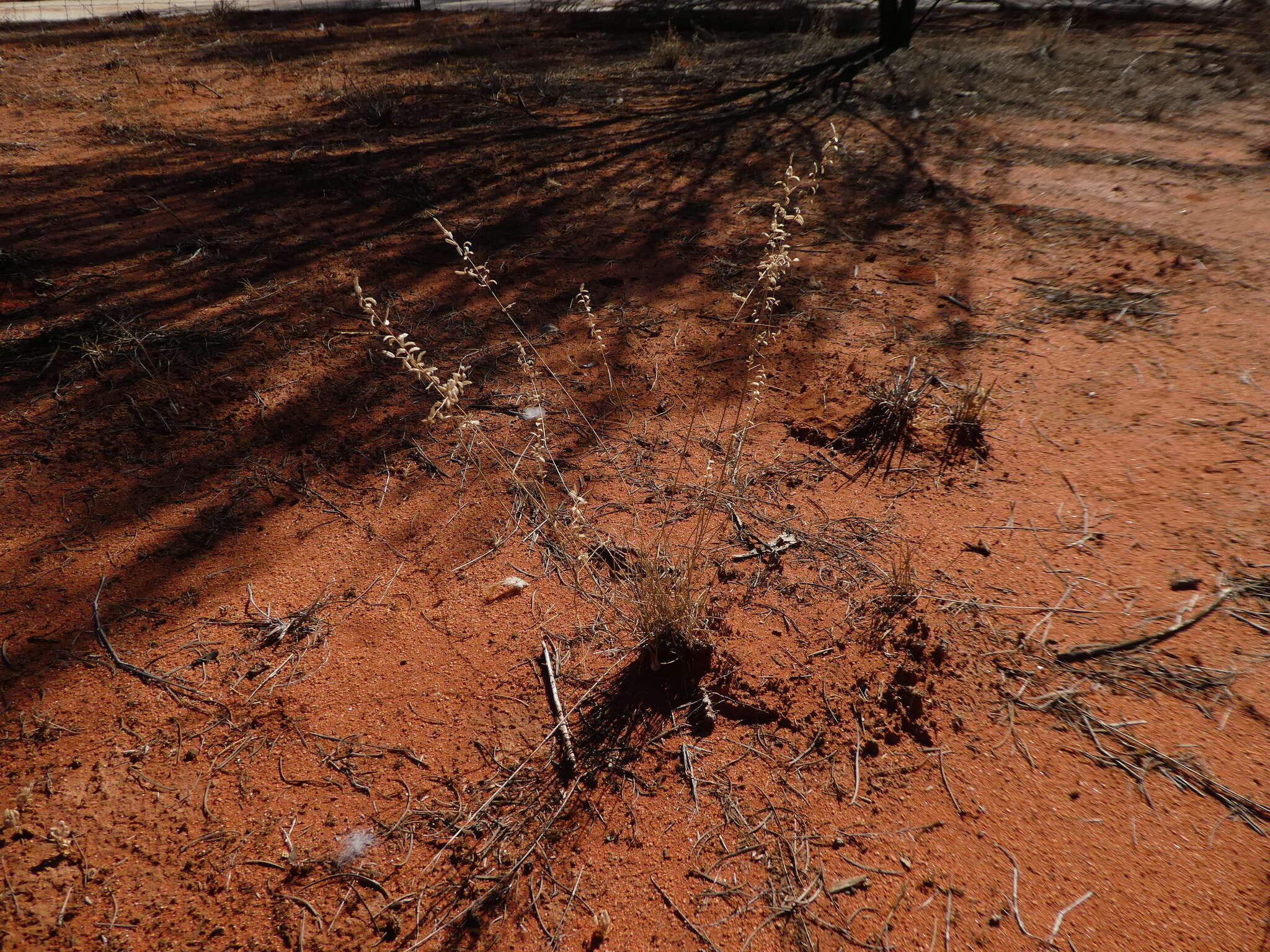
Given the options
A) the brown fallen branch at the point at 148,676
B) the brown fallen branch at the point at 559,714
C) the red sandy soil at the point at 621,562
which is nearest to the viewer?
the red sandy soil at the point at 621,562

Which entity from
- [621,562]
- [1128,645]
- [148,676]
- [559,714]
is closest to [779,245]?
[621,562]

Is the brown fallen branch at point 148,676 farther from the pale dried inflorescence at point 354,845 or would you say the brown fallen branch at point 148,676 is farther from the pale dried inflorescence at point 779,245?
the pale dried inflorescence at point 779,245

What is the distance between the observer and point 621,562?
94.7 inches

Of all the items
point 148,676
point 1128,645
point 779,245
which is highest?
point 779,245

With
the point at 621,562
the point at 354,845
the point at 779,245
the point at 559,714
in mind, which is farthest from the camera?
the point at 779,245

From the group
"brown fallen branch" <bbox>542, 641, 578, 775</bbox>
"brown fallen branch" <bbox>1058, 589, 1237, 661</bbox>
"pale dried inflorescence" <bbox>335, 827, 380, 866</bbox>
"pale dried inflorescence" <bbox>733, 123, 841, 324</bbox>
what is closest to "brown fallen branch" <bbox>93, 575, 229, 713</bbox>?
"pale dried inflorescence" <bbox>335, 827, 380, 866</bbox>

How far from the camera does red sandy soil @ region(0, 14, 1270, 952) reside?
64.5 inches

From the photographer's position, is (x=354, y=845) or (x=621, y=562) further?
(x=621, y=562)

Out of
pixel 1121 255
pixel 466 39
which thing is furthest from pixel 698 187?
pixel 466 39

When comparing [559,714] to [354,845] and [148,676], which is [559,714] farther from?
[148,676]

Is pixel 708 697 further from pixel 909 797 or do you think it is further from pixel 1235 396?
pixel 1235 396

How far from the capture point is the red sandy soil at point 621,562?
1.64 metres

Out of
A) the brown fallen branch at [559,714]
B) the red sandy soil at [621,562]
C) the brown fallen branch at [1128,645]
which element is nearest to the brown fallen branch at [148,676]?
the red sandy soil at [621,562]

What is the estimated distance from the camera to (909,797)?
1779mm
